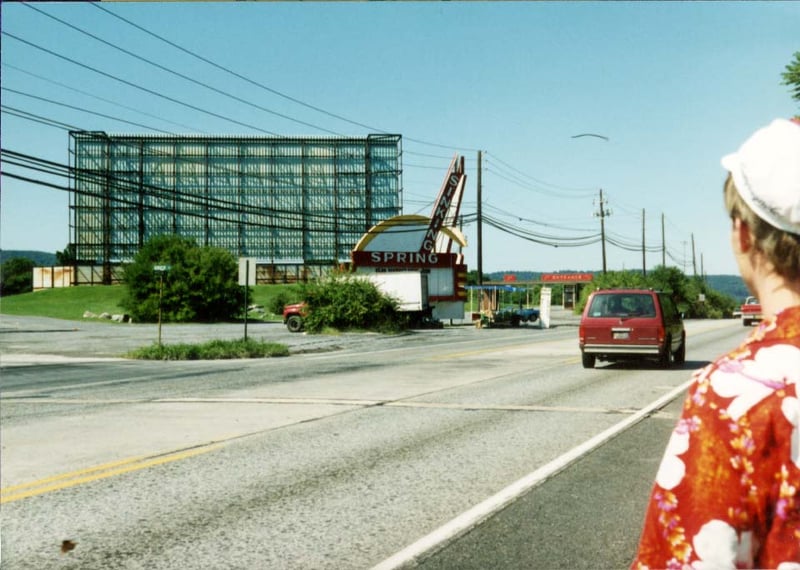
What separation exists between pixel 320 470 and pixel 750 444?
6.73 metres

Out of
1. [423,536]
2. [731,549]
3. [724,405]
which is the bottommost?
[423,536]

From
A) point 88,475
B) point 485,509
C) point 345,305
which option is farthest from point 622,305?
point 345,305

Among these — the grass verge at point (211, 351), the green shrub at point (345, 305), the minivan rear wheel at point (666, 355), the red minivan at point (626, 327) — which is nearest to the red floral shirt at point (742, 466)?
the red minivan at point (626, 327)

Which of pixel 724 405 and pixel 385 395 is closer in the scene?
→ pixel 724 405

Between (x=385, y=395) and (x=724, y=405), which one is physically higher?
(x=724, y=405)

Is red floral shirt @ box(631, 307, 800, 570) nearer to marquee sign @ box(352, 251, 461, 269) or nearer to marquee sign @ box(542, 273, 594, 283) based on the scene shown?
marquee sign @ box(352, 251, 461, 269)

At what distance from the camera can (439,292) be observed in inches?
2153

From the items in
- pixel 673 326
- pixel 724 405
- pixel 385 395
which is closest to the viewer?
pixel 724 405

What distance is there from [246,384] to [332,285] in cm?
2587

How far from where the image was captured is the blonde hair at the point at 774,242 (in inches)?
59.6

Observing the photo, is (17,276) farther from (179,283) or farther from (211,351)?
(211,351)

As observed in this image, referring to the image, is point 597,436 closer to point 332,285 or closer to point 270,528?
point 270,528

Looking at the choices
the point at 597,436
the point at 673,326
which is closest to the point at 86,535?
the point at 597,436

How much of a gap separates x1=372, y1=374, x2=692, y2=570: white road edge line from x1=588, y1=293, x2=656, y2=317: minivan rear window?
9.60 m
